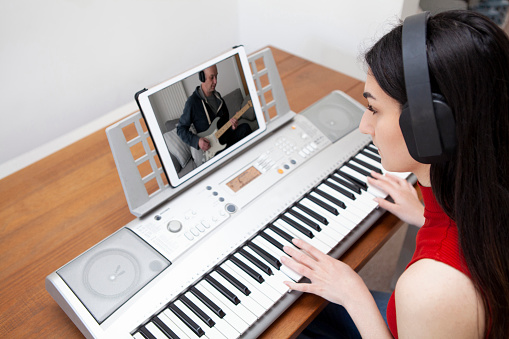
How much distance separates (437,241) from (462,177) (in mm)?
153

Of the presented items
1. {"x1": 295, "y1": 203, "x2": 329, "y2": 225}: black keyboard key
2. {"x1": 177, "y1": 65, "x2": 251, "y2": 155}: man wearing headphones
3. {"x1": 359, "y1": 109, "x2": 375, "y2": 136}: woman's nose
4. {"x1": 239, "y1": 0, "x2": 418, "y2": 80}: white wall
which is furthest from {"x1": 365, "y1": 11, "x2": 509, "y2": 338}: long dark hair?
{"x1": 239, "y1": 0, "x2": 418, "y2": 80}: white wall

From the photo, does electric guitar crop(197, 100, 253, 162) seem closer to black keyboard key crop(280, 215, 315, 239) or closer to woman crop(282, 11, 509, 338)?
black keyboard key crop(280, 215, 315, 239)

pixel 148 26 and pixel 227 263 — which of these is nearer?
pixel 227 263

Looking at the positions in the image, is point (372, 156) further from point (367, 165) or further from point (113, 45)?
point (113, 45)

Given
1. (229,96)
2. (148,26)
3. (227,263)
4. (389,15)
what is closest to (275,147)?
(229,96)

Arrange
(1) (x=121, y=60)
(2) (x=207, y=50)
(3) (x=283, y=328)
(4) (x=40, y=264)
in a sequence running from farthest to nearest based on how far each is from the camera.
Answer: (2) (x=207, y=50)
(1) (x=121, y=60)
(4) (x=40, y=264)
(3) (x=283, y=328)

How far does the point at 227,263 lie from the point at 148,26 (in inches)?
48.7

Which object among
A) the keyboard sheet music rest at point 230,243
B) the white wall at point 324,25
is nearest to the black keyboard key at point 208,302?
the keyboard sheet music rest at point 230,243

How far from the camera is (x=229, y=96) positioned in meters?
1.17

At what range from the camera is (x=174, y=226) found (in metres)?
1.07

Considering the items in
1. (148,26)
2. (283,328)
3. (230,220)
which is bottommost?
(283,328)

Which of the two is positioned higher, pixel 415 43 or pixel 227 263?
pixel 415 43

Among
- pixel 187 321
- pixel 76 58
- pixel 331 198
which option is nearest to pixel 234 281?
pixel 187 321

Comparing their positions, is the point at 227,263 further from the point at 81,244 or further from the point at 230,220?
the point at 81,244
